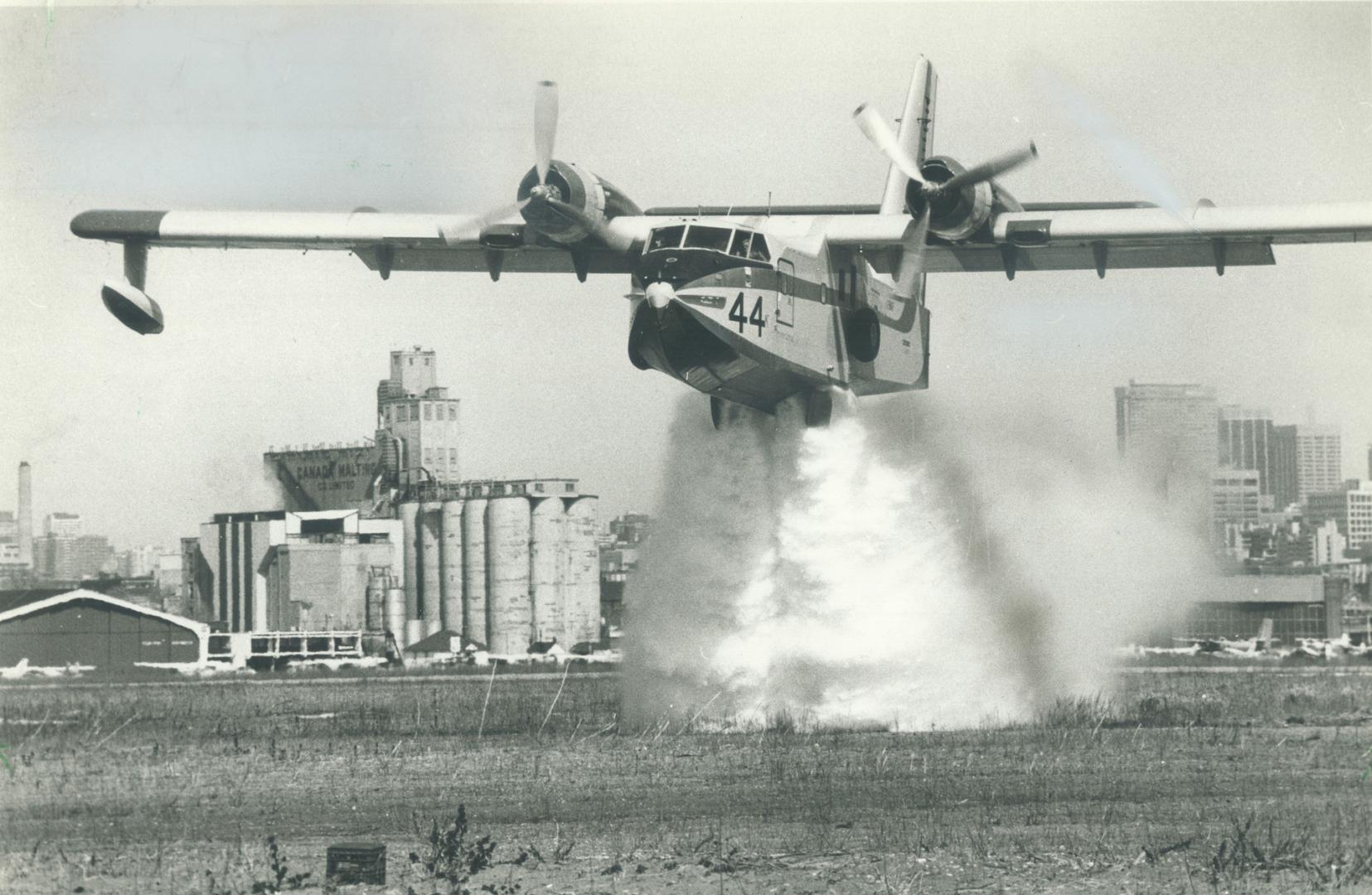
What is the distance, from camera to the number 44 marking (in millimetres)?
22312

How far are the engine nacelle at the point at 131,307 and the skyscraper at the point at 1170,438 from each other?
17571 millimetres

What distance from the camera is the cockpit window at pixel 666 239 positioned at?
22219 mm

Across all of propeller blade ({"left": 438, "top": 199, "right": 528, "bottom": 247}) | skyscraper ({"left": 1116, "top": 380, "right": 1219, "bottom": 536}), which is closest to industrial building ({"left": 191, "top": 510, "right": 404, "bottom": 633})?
skyscraper ({"left": 1116, "top": 380, "right": 1219, "bottom": 536})

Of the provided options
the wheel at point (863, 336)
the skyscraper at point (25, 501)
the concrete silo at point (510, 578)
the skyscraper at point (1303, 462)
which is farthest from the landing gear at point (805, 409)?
the skyscraper at point (1303, 462)

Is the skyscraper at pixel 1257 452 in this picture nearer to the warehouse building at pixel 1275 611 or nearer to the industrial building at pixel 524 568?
the warehouse building at pixel 1275 611

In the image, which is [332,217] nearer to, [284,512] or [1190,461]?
[1190,461]

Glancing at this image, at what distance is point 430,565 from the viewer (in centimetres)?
8400

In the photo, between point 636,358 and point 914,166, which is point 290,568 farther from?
point 914,166

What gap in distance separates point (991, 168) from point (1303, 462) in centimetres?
9827

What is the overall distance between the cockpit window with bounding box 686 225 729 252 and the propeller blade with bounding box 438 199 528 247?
4.13 meters

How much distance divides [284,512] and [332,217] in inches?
2426

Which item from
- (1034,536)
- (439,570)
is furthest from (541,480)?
(1034,536)

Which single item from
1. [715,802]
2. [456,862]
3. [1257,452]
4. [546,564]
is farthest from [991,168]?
[1257,452]

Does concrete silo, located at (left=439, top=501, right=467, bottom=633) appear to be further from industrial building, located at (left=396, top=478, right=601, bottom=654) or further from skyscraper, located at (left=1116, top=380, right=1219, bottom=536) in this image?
skyscraper, located at (left=1116, top=380, right=1219, bottom=536)
